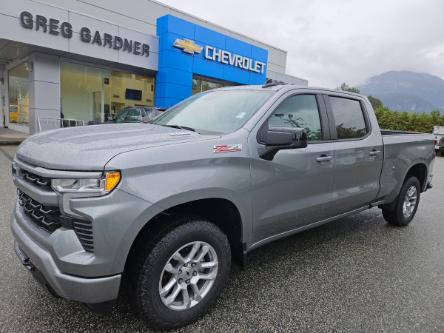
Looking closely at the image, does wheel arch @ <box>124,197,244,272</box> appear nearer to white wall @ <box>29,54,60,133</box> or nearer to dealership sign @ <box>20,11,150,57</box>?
dealership sign @ <box>20,11,150,57</box>

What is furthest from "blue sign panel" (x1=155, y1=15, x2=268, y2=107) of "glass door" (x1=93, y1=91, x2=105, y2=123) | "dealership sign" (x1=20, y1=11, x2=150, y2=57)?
"glass door" (x1=93, y1=91, x2=105, y2=123)

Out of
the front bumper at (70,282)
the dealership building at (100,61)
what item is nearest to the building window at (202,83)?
the dealership building at (100,61)

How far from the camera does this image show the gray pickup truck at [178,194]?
201cm

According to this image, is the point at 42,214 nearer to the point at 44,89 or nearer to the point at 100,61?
the point at 44,89

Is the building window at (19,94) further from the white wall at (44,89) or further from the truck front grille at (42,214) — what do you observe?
the truck front grille at (42,214)

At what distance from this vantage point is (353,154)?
3805 mm

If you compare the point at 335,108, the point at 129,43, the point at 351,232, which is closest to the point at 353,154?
the point at 335,108

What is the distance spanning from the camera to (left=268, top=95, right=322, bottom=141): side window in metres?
3.14

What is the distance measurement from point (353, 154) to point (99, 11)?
70.3 ft

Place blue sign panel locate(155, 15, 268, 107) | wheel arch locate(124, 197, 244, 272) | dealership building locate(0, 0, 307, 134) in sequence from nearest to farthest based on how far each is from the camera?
1. wheel arch locate(124, 197, 244, 272)
2. dealership building locate(0, 0, 307, 134)
3. blue sign panel locate(155, 15, 268, 107)

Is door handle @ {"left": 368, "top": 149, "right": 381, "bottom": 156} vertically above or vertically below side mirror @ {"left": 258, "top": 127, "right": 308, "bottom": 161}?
below

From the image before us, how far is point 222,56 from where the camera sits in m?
19.5

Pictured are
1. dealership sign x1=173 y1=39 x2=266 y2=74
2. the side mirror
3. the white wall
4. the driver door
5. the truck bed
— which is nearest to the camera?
the side mirror

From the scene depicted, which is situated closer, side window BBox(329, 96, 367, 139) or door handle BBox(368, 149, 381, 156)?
side window BBox(329, 96, 367, 139)
